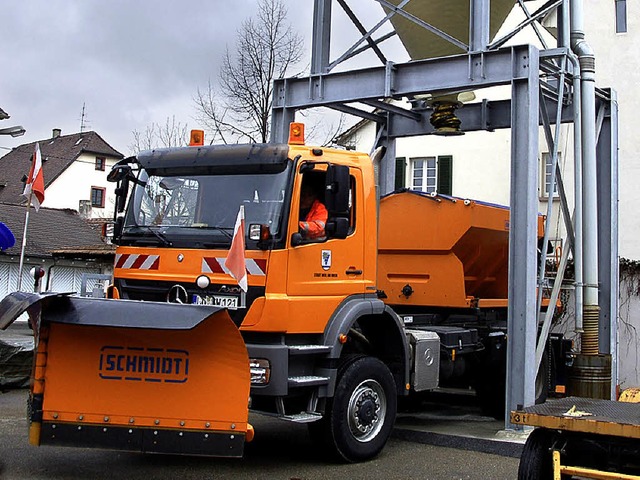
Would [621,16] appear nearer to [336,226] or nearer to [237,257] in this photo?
[336,226]

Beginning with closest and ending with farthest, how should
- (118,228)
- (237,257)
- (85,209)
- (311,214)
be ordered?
(237,257) < (311,214) < (118,228) < (85,209)

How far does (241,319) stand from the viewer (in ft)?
24.5

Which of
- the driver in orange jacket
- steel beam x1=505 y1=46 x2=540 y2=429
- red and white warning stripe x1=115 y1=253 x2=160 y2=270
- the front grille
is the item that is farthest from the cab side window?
steel beam x1=505 y1=46 x2=540 y2=429

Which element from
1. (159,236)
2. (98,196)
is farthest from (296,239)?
(98,196)

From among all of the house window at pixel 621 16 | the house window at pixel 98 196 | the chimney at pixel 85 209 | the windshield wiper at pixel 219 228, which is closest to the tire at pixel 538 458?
the windshield wiper at pixel 219 228

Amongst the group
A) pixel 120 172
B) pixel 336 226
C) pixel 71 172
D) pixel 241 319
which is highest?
pixel 71 172

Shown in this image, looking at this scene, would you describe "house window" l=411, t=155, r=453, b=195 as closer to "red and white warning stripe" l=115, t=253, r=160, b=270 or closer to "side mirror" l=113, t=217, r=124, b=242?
"side mirror" l=113, t=217, r=124, b=242

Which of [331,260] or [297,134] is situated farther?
[297,134]

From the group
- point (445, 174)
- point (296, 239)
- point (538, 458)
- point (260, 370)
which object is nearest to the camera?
point (538, 458)

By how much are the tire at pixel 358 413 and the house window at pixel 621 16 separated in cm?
1369

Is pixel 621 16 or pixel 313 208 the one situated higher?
pixel 621 16

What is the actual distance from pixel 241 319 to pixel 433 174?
15208 mm

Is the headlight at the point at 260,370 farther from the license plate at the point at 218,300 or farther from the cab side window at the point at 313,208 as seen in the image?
the cab side window at the point at 313,208

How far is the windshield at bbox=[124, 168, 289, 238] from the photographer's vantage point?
7.71 m
